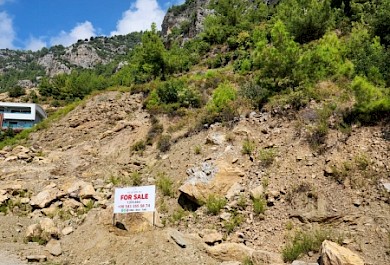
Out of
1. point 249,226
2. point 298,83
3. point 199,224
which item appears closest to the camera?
point 249,226

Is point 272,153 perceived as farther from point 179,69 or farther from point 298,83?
point 179,69

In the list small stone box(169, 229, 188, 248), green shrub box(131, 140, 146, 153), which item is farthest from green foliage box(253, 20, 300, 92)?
small stone box(169, 229, 188, 248)

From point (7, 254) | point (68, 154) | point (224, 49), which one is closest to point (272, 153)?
point (7, 254)

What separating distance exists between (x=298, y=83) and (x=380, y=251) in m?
6.79

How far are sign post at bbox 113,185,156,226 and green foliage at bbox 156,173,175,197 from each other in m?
1.51

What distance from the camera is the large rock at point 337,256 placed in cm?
624

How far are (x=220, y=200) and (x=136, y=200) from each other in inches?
85.3

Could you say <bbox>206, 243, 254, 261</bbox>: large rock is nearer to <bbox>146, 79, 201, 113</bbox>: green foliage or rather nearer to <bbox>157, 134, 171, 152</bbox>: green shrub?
<bbox>157, 134, 171, 152</bbox>: green shrub

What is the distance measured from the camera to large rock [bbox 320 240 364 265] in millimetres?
6242

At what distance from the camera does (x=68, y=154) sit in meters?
15.8

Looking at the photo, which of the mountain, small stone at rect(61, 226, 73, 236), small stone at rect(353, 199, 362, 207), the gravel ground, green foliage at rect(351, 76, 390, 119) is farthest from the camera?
the mountain

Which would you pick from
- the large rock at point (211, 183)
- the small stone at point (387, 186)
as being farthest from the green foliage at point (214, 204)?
the small stone at point (387, 186)

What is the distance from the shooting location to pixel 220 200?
9453 millimetres

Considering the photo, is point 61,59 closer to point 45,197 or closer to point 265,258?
point 45,197
